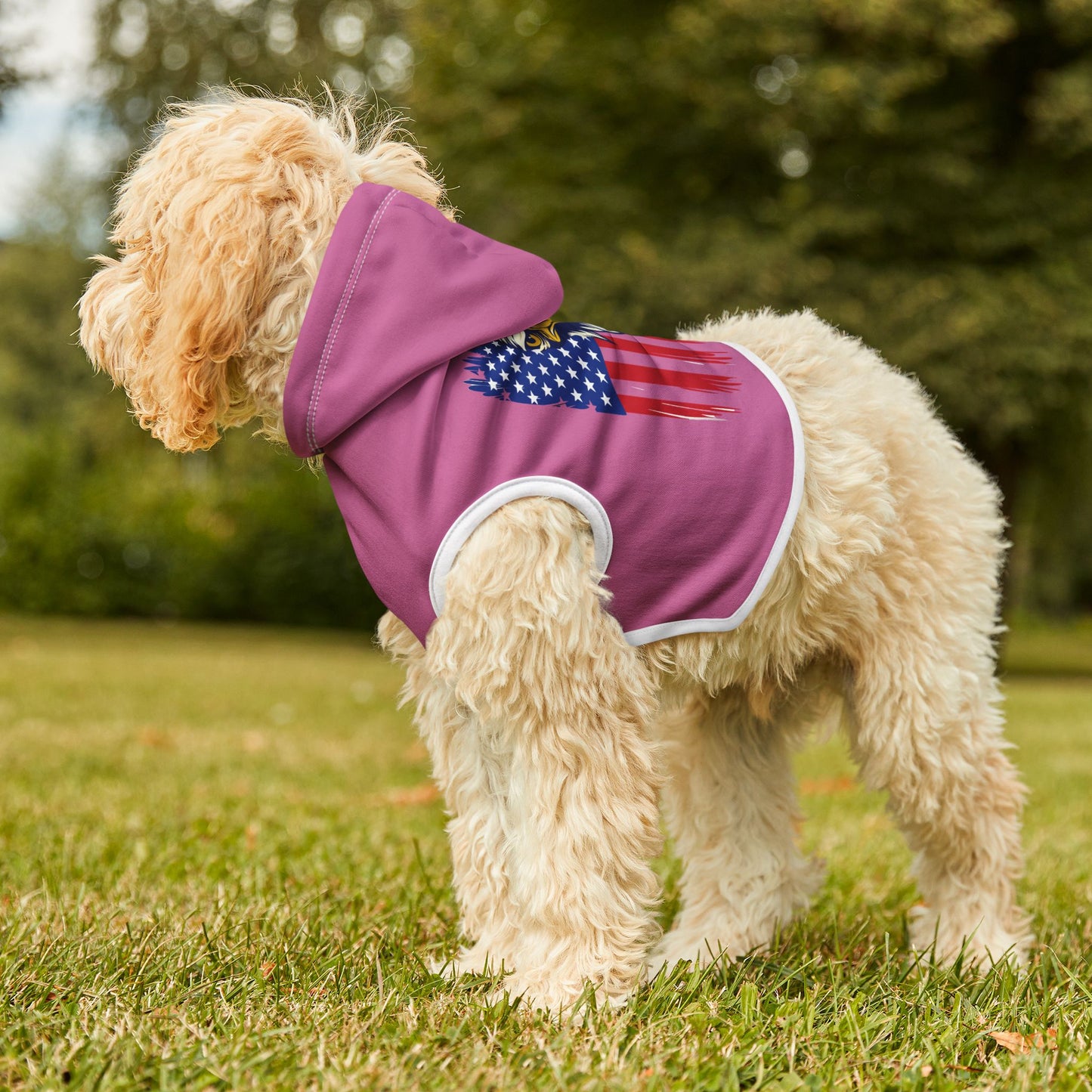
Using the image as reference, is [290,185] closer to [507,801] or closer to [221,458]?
[507,801]

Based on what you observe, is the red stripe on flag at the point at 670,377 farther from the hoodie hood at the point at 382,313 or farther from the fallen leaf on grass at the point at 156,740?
the fallen leaf on grass at the point at 156,740

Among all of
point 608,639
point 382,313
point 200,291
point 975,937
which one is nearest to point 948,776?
point 975,937

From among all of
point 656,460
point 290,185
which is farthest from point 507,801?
point 290,185

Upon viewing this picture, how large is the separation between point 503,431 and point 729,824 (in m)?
1.51

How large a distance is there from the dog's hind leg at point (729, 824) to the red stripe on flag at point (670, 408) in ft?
3.11

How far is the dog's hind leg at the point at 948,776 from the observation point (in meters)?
2.94

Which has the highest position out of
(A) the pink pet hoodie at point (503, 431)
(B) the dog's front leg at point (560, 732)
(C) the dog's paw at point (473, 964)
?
(A) the pink pet hoodie at point (503, 431)

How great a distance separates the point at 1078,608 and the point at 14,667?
37.5m

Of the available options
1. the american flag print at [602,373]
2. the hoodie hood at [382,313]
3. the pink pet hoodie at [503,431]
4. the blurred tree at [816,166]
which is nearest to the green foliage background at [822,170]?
the blurred tree at [816,166]

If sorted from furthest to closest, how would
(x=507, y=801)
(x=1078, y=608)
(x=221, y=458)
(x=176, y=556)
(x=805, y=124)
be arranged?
(x=1078, y=608), (x=221, y=458), (x=176, y=556), (x=805, y=124), (x=507, y=801)

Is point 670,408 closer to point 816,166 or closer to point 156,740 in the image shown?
point 156,740

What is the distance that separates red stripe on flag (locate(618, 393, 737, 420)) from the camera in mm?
2566

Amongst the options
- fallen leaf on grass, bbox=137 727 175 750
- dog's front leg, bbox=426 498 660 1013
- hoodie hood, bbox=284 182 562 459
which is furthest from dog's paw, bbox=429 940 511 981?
fallen leaf on grass, bbox=137 727 175 750

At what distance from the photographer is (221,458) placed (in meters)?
24.3
